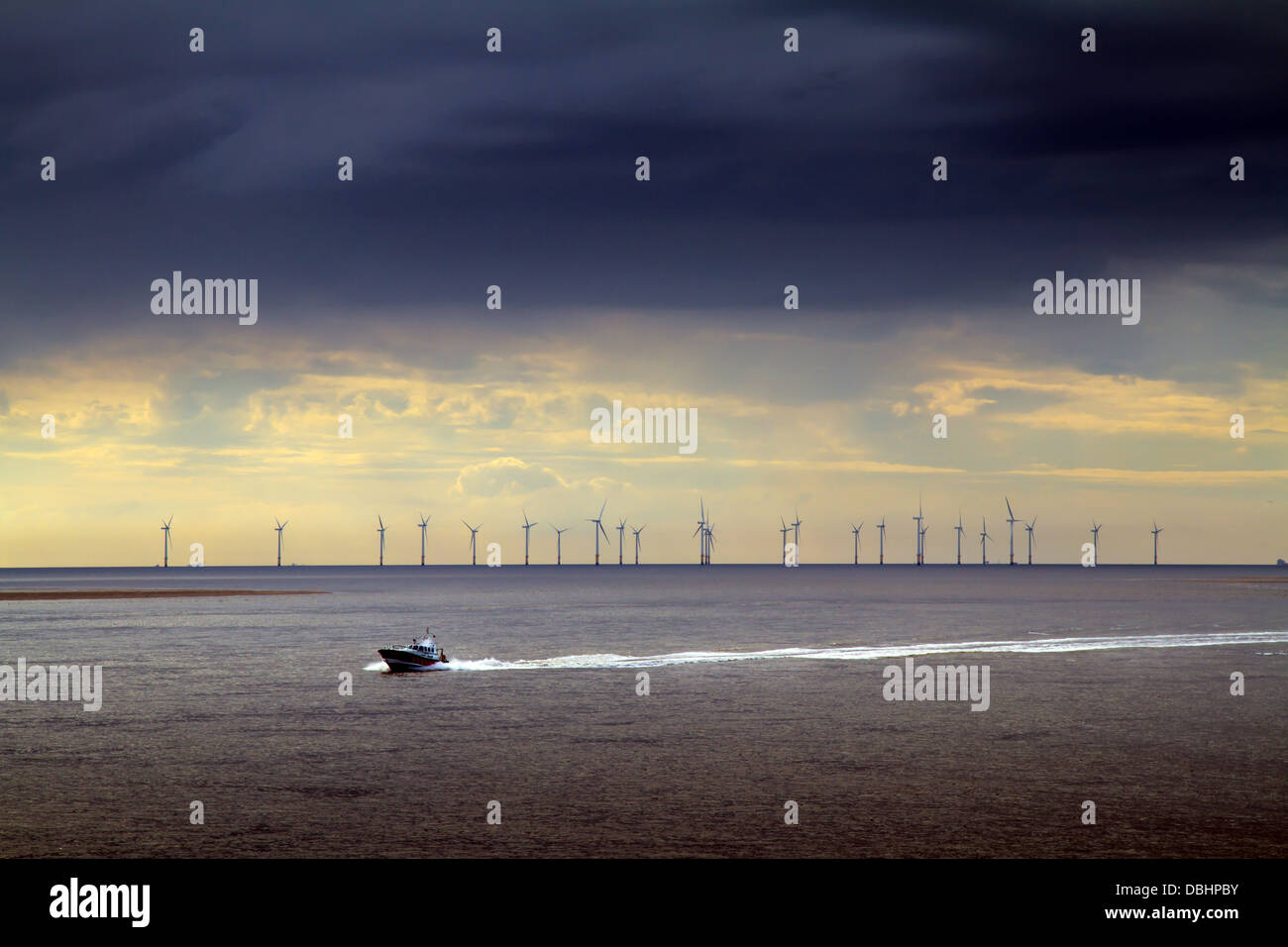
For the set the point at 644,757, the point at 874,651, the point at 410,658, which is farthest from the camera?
the point at 874,651

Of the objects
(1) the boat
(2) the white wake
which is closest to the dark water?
(2) the white wake

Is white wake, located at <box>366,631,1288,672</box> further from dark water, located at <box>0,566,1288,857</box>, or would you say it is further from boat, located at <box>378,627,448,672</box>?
boat, located at <box>378,627,448,672</box>

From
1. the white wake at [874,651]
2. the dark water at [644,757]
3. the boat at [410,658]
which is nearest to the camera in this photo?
the dark water at [644,757]

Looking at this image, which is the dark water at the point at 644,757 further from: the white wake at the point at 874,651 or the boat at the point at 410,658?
the boat at the point at 410,658

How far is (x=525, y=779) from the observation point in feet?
161

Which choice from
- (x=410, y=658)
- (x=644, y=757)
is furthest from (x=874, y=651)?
(x=644, y=757)

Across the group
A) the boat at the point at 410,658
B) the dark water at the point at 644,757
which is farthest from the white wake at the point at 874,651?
the boat at the point at 410,658

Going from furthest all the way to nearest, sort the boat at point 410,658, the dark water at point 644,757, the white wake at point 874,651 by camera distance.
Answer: the white wake at point 874,651
the boat at point 410,658
the dark water at point 644,757

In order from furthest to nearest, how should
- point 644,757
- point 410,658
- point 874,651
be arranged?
point 874,651 → point 410,658 → point 644,757

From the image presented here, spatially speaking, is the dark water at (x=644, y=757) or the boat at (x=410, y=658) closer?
the dark water at (x=644, y=757)

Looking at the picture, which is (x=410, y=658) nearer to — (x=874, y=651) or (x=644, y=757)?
(x=644, y=757)

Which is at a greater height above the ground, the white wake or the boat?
the boat

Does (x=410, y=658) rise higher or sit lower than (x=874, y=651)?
higher
